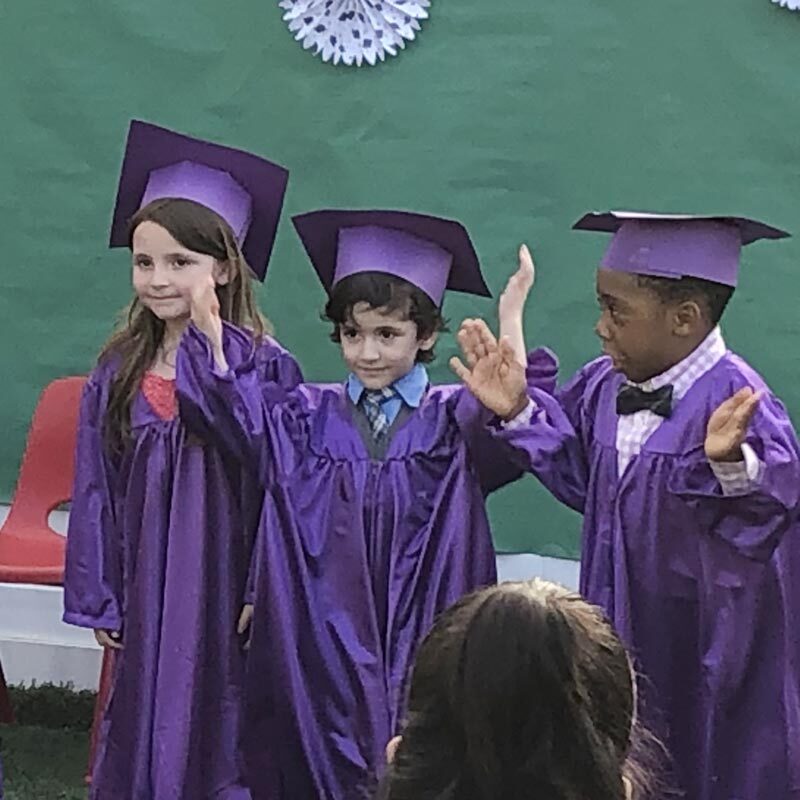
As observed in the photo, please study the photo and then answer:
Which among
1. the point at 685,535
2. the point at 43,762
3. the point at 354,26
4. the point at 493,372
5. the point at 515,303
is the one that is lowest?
the point at 43,762

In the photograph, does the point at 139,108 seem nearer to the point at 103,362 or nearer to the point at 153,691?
the point at 103,362

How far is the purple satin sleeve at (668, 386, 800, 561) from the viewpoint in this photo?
2.33 m

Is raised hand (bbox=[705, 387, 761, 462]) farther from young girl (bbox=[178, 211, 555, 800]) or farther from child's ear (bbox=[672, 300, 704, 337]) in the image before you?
young girl (bbox=[178, 211, 555, 800])

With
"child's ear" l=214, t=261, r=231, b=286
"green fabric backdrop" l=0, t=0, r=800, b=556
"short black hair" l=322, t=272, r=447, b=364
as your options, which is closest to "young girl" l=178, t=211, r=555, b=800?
"short black hair" l=322, t=272, r=447, b=364

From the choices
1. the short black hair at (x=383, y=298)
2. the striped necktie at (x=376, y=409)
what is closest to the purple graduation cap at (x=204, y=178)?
the short black hair at (x=383, y=298)

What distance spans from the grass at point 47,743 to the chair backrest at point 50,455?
1.63 ft

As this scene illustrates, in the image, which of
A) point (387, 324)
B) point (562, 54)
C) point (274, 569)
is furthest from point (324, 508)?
point (562, 54)

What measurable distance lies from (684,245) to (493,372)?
357mm

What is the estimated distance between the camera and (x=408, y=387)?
272cm

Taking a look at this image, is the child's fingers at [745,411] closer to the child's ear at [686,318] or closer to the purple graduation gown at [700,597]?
the purple graduation gown at [700,597]

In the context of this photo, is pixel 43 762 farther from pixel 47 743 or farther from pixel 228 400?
pixel 228 400

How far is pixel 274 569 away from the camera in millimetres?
2742

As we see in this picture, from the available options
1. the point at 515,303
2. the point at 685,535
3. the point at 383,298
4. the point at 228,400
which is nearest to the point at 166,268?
the point at 228,400

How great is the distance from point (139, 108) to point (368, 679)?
1.57 m
